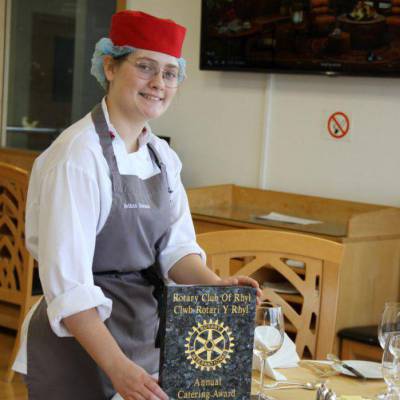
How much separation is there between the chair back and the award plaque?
231 centimetres

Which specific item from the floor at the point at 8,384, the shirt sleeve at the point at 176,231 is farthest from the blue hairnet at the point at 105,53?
the floor at the point at 8,384

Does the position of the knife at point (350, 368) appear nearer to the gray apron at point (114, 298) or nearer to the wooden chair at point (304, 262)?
the wooden chair at point (304, 262)

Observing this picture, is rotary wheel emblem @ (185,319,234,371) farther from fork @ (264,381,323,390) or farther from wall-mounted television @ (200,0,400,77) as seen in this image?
wall-mounted television @ (200,0,400,77)

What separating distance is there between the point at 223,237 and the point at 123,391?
0.90 metres

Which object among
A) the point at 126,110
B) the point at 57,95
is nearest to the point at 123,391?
the point at 126,110

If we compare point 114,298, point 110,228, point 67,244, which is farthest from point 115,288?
point 67,244

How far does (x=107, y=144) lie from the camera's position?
1.90 meters

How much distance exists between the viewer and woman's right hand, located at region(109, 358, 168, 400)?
1545 millimetres

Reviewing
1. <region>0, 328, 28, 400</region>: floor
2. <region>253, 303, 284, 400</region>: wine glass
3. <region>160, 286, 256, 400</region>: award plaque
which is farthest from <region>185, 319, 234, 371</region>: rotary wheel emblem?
<region>0, 328, 28, 400</region>: floor

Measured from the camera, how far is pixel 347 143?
14.0 feet

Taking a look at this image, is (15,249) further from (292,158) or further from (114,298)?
(114,298)

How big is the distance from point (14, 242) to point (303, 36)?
5.52 ft

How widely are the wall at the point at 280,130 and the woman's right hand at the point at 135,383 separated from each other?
8.86 feet

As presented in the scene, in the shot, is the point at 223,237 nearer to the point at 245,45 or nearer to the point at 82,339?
the point at 82,339
